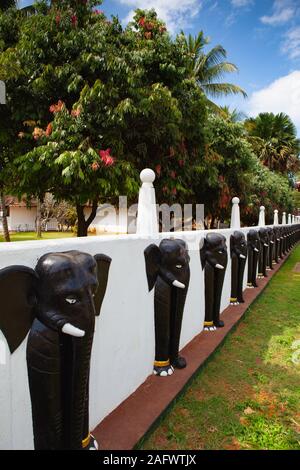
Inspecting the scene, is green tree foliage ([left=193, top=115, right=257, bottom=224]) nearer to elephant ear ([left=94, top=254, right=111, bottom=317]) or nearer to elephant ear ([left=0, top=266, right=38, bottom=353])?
elephant ear ([left=94, top=254, right=111, bottom=317])

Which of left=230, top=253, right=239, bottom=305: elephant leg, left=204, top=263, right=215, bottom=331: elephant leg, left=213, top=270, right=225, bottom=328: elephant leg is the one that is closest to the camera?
left=204, top=263, right=215, bottom=331: elephant leg

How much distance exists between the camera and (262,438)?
2.78m

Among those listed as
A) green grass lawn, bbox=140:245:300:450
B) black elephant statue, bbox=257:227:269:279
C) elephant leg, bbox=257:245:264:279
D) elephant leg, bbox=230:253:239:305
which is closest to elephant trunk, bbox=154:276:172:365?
green grass lawn, bbox=140:245:300:450

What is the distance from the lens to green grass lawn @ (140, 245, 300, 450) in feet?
8.96

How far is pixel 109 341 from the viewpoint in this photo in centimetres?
275

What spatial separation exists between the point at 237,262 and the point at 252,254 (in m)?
1.77

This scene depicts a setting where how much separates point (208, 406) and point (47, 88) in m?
6.36

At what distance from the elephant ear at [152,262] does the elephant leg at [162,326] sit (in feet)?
0.28

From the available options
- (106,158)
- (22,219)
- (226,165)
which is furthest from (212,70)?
(22,219)

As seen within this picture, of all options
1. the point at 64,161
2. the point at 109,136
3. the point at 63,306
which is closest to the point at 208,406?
the point at 63,306

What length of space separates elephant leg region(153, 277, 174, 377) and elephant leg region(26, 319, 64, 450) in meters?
1.62

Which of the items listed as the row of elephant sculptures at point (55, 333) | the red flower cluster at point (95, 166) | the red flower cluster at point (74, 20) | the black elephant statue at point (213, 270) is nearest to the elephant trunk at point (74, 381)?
the row of elephant sculptures at point (55, 333)

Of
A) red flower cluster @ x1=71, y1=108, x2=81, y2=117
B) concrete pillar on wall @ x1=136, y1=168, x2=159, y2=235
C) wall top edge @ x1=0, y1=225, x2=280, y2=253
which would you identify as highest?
red flower cluster @ x1=71, y1=108, x2=81, y2=117

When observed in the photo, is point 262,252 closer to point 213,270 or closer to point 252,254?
point 252,254
